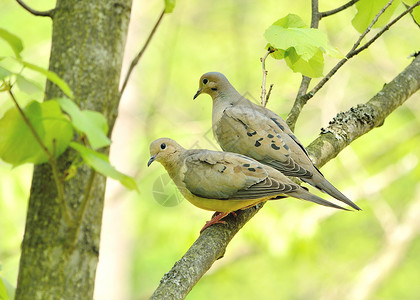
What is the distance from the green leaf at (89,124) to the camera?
3.54 ft

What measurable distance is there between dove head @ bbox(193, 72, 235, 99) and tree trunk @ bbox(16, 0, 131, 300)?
8.00 feet

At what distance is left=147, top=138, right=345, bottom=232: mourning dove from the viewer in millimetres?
2770

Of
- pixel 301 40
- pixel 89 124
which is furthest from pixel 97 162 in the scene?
pixel 301 40

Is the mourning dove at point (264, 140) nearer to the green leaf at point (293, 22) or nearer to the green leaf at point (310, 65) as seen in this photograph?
the green leaf at point (310, 65)

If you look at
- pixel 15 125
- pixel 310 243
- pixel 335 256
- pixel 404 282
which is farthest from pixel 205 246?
pixel 404 282

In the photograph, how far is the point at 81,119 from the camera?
1.10 metres

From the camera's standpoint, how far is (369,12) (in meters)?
2.58

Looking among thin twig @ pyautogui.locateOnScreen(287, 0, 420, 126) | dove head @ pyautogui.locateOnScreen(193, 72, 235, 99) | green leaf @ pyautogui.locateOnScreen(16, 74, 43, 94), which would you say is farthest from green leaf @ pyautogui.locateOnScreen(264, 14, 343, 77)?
dove head @ pyautogui.locateOnScreen(193, 72, 235, 99)

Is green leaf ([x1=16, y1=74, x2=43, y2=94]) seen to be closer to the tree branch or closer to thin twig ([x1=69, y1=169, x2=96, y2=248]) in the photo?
thin twig ([x1=69, y1=169, x2=96, y2=248])

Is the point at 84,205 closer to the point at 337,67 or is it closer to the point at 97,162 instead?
the point at 97,162

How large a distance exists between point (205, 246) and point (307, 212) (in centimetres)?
342

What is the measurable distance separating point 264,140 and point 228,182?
482 mm

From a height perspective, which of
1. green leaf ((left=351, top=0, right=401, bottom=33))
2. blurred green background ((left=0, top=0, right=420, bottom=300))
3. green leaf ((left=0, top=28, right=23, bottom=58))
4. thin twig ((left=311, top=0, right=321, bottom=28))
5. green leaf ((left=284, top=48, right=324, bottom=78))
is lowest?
green leaf ((left=0, top=28, right=23, bottom=58))

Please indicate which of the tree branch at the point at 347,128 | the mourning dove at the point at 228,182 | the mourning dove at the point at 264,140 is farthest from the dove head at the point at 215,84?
the tree branch at the point at 347,128
